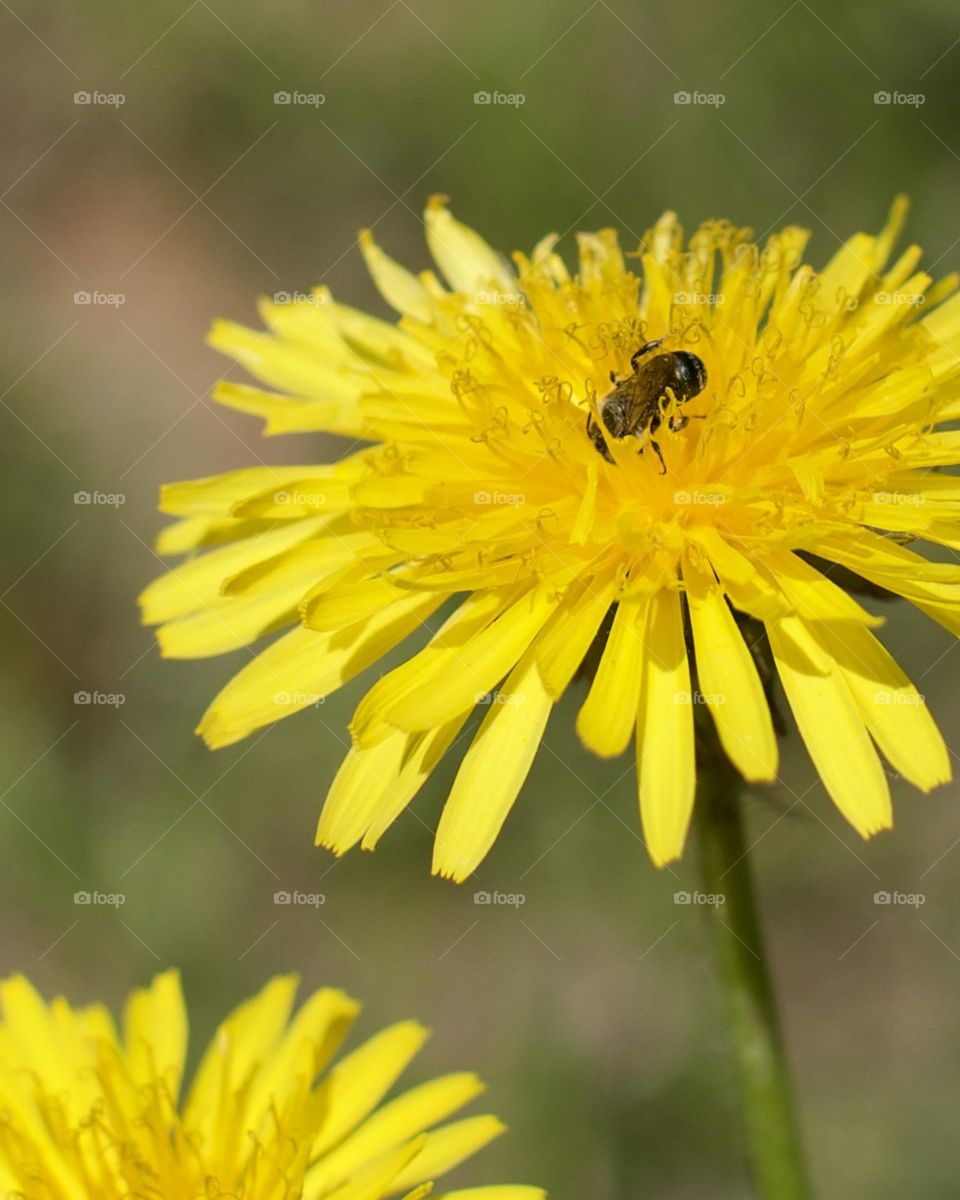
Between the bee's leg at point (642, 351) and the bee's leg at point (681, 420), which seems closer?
the bee's leg at point (681, 420)

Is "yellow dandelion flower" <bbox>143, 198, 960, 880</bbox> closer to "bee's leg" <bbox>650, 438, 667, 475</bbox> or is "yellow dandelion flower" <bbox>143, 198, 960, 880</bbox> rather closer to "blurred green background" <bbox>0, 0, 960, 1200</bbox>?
"bee's leg" <bbox>650, 438, 667, 475</bbox>

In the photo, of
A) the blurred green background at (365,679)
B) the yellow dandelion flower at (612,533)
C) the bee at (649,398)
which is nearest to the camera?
the yellow dandelion flower at (612,533)

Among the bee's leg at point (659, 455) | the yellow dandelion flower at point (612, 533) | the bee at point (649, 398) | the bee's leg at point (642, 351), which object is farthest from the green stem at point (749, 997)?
the bee's leg at point (642, 351)

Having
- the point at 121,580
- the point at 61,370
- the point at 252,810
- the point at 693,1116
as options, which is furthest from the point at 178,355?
the point at 693,1116

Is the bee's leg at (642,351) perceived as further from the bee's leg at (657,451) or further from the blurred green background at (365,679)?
the blurred green background at (365,679)

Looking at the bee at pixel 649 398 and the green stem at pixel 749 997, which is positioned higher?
the bee at pixel 649 398

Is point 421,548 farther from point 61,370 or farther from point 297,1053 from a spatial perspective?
point 61,370
